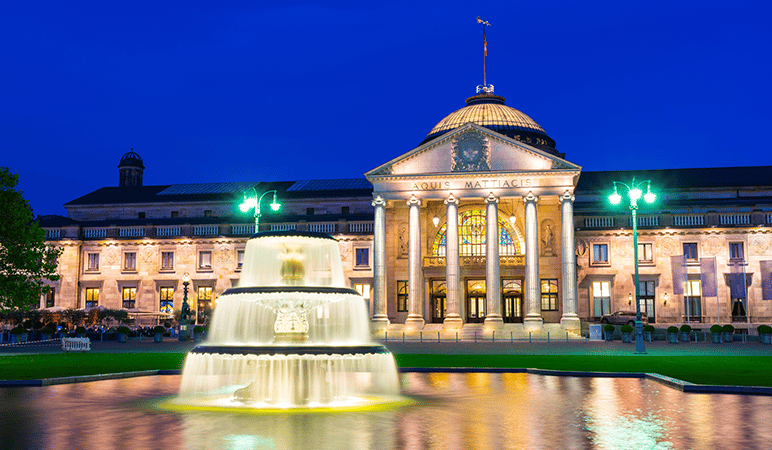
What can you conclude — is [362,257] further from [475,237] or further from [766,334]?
[766,334]

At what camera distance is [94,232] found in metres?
77.7

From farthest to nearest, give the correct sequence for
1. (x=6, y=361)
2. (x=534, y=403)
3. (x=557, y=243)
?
1. (x=557, y=243)
2. (x=6, y=361)
3. (x=534, y=403)

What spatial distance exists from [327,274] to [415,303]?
141ft

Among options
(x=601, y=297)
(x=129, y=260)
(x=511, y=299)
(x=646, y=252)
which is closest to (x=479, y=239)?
(x=511, y=299)

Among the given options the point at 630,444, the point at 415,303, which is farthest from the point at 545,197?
the point at 630,444

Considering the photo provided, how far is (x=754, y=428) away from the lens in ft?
44.9

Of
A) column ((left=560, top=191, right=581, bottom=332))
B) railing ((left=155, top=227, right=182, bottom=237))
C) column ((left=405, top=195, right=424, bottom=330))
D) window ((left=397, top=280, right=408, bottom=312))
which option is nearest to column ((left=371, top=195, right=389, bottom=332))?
column ((left=405, top=195, right=424, bottom=330))

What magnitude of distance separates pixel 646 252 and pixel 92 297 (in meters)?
53.7

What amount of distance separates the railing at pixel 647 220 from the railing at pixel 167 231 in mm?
43403

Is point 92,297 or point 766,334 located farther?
point 92,297

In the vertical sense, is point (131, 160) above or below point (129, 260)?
above

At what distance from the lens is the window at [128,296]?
76.2 meters

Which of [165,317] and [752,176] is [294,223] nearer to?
[165,317]

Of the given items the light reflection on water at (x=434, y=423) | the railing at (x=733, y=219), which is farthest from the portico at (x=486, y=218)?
the light reflection on water at (x=434, y=423)
